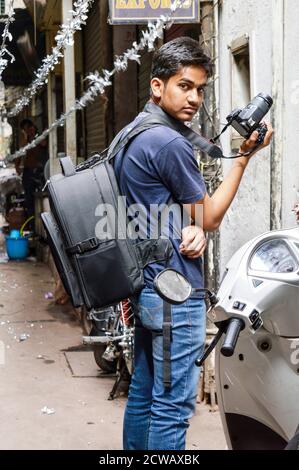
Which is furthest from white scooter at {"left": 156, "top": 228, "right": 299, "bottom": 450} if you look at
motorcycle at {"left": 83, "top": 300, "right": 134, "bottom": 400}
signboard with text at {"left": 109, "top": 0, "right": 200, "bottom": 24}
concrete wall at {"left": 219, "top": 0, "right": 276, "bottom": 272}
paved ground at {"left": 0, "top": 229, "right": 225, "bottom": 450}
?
signboard with text at {"left": 109, "top": 0, "right": 200, "bottom": 24}

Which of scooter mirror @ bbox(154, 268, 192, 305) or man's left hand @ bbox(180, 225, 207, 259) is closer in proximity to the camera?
scooter mirror @ bbox(154, 268, 192, 305)

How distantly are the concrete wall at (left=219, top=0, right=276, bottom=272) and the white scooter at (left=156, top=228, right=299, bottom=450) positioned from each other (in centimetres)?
182

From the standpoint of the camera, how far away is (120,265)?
2895mm

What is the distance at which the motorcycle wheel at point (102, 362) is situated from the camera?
5578mm

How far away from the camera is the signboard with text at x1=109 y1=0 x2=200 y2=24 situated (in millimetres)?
4859

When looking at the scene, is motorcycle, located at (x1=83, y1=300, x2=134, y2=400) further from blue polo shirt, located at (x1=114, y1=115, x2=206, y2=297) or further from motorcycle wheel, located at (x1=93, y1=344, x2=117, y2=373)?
blue polo shirt, located at (x1=114, y1=115, x2=206, y2=297)

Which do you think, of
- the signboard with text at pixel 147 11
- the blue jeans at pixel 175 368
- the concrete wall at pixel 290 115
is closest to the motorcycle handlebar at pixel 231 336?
the blue jeans at pixel 175 368

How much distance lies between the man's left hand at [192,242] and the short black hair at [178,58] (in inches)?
25.4

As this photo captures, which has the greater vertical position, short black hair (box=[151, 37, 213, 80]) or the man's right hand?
short black hair (box=[151, 37, 213, 80])

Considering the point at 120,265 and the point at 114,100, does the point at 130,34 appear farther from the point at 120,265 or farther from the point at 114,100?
the point at 120,265

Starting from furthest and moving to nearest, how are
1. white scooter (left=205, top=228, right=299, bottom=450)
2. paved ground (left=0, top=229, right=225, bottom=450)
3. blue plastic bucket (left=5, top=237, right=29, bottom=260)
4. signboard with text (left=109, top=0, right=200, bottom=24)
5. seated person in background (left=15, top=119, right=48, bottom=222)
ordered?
seated person in background (left=15, top=119, right=48, bottom=222) < blue plastic bucket (left=5, top=237, right=29, bottom=260) < signboard with text (left=109, top=0, right=200, bottom=24) < paved ground (left=0, top=229, right=225, bottom=450) < white scooter (left=205, top=228, right=299, bottom=450)

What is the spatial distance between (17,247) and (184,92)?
905 cm

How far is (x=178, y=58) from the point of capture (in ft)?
9.54

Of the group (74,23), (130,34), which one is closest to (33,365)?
(74,23)
